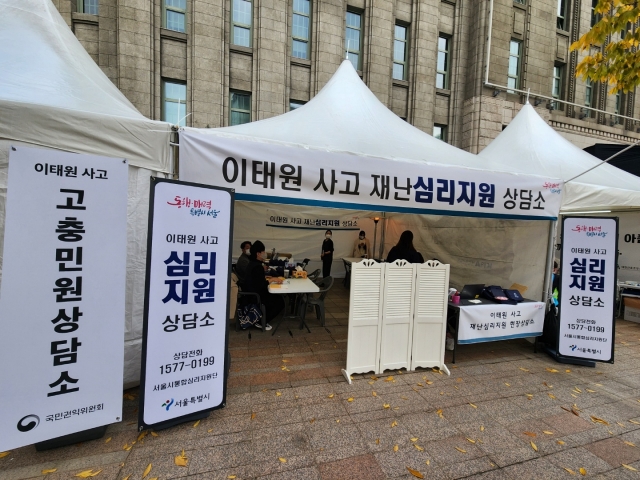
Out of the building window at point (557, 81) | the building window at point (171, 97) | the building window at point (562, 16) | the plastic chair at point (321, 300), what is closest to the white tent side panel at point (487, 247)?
the plastic chair at point (321, 300)

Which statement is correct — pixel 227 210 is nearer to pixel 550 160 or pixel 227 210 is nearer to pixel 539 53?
pixel 550 160

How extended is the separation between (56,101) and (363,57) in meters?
9.70

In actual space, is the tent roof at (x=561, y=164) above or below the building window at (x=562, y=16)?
below

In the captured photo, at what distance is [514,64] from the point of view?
1169 centimetres

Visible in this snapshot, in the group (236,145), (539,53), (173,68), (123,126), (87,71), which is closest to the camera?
(123,126)

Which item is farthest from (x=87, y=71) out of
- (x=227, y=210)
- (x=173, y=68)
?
(x=173, y=68)

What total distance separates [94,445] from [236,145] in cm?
287

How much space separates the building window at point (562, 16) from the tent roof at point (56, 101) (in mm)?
16792

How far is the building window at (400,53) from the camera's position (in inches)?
418

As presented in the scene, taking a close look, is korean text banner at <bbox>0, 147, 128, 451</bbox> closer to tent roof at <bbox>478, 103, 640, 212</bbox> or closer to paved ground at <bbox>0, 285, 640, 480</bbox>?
paved ground at <bbox>0, 285, 640, 480</bbox>

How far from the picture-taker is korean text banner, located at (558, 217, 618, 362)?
4.15m

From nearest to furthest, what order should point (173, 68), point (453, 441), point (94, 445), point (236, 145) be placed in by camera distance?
point (94, 445) < point (453, 441) < point (236, 145) < point (173, 68)

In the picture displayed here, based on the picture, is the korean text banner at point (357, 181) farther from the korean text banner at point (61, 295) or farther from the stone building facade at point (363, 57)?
the stone building facade at point (363, 57)

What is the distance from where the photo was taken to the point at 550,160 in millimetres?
5379
